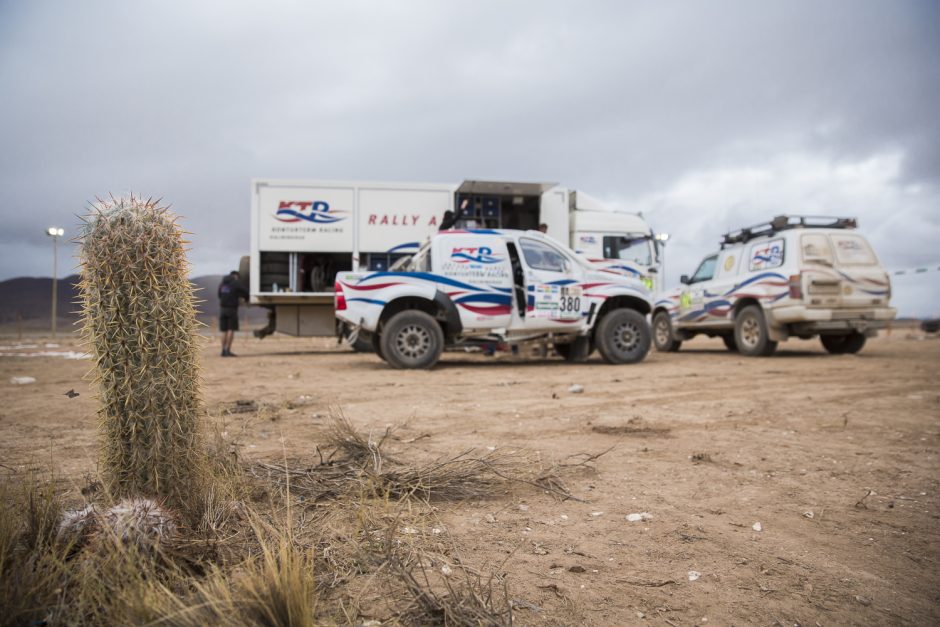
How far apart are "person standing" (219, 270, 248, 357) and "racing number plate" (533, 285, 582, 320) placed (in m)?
6.61

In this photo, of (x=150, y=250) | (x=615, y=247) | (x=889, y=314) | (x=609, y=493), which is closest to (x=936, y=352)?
(x=889, y=314)

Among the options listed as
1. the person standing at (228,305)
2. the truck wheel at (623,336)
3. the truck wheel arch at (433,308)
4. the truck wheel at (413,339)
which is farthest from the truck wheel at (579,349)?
the person standing at (228,305)

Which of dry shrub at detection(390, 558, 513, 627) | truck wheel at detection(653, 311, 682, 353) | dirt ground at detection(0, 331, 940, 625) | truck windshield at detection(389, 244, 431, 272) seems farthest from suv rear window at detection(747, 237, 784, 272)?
dry shrub at detection(390, 558, 513, 627)

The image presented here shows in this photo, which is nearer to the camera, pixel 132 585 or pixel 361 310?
pixel 132 585

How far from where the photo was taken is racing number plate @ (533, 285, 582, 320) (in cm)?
919

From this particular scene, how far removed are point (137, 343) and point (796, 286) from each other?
10.2 meters

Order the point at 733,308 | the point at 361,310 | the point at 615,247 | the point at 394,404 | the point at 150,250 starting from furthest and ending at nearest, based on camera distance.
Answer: the point at 615,247, the point at 733,308, the point at 361,310, the point at 394,404, the point at 150,250

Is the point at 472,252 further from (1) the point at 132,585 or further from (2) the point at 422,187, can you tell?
(1) the point at 132,585

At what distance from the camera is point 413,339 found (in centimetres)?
876

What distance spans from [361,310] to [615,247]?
7.17 metres

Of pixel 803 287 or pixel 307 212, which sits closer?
pixel 803 287

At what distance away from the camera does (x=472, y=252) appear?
9055mm

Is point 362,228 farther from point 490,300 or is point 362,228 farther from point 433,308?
point 490,300

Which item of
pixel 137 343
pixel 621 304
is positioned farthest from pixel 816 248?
pixel 137 343
